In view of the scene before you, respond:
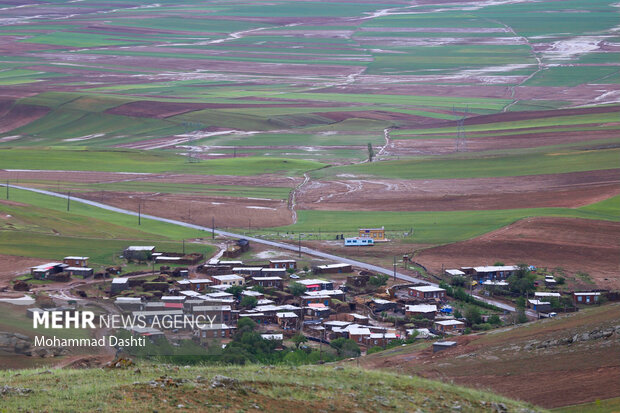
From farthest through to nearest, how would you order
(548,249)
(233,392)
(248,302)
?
(548,249)
(248,302)
(233,392)

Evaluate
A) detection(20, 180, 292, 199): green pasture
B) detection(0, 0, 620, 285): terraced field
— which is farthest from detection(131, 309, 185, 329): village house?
detection(20, 180, 292, 199): green pasture

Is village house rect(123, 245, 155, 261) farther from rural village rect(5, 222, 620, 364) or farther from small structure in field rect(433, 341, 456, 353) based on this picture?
small structure in field rect(433, 341, 456, 353)

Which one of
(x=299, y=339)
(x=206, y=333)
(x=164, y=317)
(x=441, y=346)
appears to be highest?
(x=164, y=317)

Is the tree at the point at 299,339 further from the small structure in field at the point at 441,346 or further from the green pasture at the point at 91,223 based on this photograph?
the green pasture at the point at 91,223

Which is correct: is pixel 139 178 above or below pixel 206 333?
below

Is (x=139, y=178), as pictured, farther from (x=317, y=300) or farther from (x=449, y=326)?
(x=449, y=326)

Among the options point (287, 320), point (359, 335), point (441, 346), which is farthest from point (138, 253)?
point (441, 346)

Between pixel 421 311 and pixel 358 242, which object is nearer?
pixel 421 311
